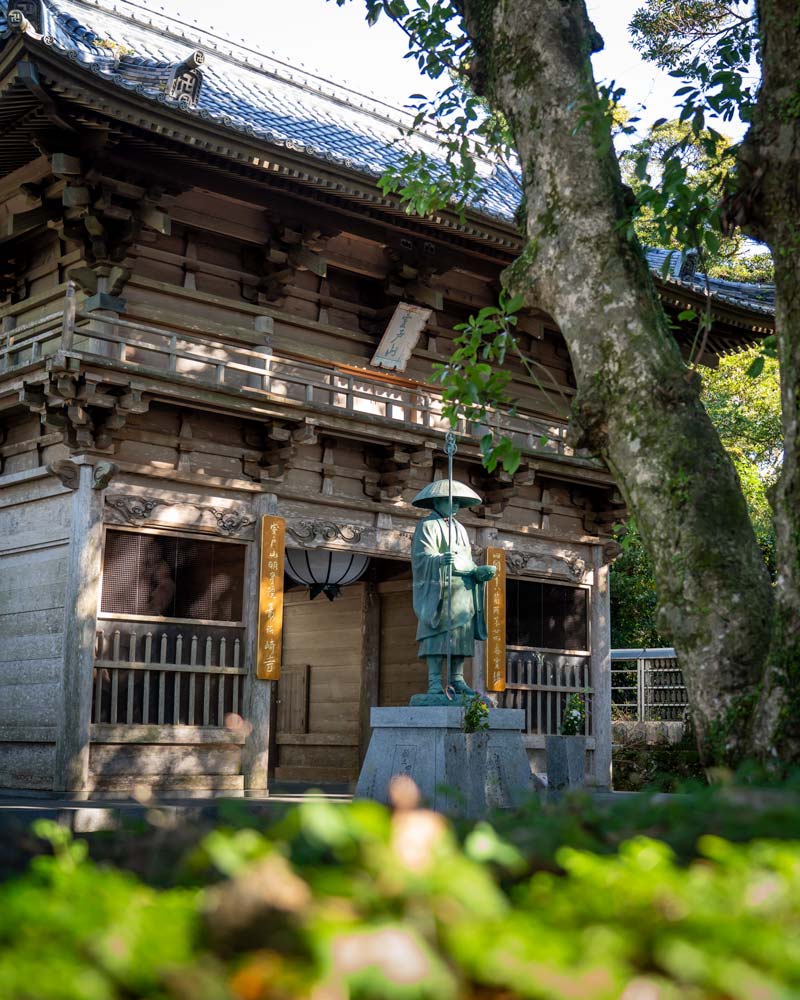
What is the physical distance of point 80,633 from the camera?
10336mm

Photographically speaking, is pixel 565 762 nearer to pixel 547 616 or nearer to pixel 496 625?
pixel 496 625

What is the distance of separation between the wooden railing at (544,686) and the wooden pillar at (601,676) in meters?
0.10

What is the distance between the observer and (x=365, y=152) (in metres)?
14.9

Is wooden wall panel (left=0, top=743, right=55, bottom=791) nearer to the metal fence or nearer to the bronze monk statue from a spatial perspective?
the bronze monk statue

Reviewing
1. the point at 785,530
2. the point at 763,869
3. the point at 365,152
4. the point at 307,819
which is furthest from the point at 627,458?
the point at 365,152

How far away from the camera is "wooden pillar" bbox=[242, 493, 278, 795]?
444 inches

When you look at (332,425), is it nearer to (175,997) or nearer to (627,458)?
(627,458)

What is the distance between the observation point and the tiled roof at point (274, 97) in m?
13.1

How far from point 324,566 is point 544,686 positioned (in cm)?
313

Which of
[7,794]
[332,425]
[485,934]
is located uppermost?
[332,425]

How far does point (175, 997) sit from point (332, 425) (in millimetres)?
10426

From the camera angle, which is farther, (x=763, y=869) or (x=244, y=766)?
(x=244, y=766)

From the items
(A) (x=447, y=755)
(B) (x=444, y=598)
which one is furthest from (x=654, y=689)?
(A) (x=447, y=755)

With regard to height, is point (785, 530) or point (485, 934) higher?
point (785, 530)
